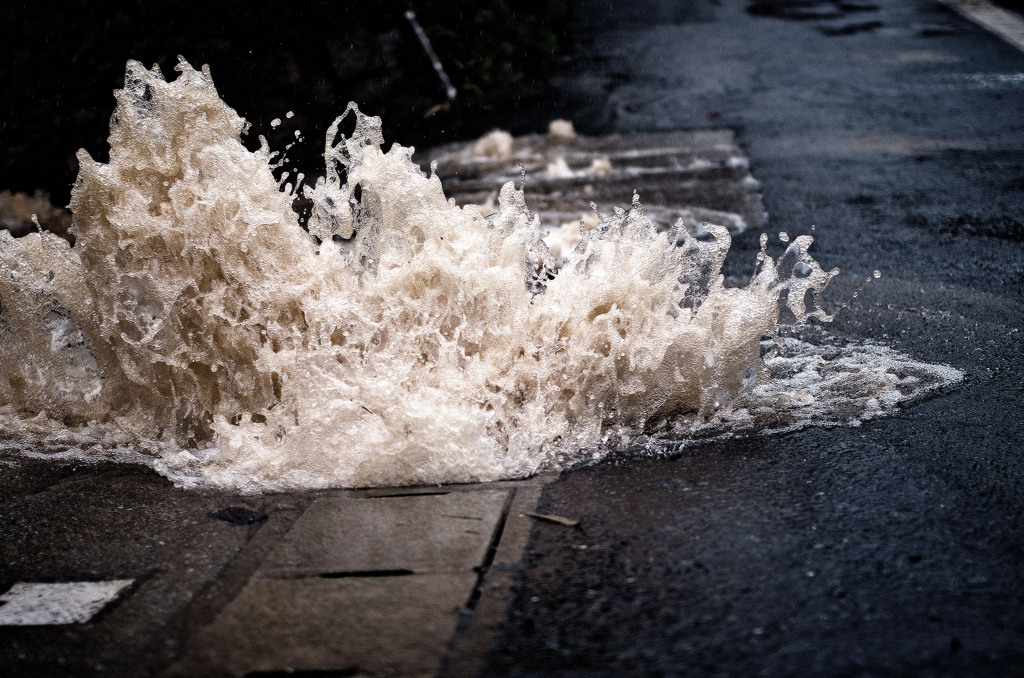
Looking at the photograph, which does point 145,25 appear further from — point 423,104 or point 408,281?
point 408,281

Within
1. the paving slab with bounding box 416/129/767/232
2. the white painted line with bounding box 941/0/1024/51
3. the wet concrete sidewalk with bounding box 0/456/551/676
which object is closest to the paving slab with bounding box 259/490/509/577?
the wet concrete sidewalk with bounding box 0/456/551/676

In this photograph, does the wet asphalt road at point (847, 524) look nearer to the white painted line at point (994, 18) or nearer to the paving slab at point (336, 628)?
the paving slab at point (336, 628)

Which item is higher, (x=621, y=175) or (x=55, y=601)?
(x=621, y=175)

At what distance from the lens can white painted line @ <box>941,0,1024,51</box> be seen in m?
12.1

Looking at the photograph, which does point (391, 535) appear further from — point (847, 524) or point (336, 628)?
point (847, 524)

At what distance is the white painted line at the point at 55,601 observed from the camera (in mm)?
2469

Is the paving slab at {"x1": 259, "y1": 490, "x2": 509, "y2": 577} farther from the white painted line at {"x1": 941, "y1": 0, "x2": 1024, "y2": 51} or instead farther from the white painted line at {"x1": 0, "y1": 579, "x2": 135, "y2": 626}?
the white painted line at {"x1": 941, "y1": 0, "x2": 1024, "y2": 51}

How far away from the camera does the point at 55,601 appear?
256cm

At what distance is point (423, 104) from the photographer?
10117 mm

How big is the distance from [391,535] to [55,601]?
87 cm

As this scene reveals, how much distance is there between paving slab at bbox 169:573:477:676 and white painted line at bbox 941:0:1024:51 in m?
11.4

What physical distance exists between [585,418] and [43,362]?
2213mm

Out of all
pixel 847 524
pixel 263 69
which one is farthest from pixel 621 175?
pixel 847 524

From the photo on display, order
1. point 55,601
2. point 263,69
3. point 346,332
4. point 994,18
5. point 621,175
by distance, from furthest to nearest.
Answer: point 994,18
point 263,69
point 621,175
point 346,332
point 55,601
